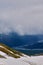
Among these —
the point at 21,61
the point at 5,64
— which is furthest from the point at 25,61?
the point at 5,64

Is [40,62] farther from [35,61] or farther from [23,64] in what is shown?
[23,64]

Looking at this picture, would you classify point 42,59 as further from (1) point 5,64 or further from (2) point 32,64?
(1) point 5,64

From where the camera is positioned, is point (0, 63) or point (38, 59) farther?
point (38, 59)

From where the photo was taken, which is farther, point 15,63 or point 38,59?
point 38,59

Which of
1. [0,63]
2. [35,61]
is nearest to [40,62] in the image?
[35,61]

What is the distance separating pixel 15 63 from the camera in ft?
93.9

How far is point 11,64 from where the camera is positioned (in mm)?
28078

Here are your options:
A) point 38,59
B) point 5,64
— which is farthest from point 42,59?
point 5,64

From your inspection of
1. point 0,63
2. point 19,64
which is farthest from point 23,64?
point 0,63

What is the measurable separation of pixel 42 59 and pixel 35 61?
5.00 ft

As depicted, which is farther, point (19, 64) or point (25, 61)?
point (25, 61)

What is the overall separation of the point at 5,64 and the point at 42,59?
4.87m

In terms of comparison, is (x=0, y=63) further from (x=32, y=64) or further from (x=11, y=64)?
(x=32, y=64)

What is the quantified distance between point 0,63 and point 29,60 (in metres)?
3.40
